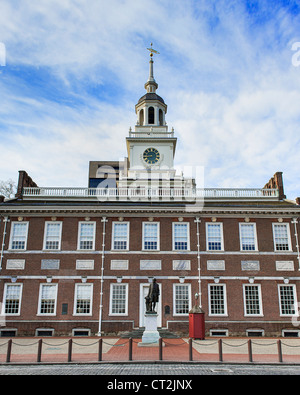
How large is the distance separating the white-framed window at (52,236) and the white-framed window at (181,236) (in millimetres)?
8390

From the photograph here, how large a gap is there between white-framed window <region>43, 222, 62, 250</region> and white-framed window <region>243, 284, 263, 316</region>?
13662 mm

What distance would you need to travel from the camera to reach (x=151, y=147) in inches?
1596

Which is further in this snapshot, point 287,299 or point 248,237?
point 248,237

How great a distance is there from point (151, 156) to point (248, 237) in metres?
16.9

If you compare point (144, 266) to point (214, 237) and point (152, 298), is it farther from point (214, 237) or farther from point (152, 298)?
point (214, 237)

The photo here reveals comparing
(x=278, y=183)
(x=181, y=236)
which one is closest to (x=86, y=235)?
(x=181, y=236)

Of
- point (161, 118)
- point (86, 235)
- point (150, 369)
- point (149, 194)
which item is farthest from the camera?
point (161, 118)

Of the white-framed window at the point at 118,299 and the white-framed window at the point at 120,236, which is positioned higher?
the white-framed window at the point at 120,236

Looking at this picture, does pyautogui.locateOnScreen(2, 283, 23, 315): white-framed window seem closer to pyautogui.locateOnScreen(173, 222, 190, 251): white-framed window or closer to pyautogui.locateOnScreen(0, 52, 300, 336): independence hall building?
pyautogui.locateOnScreen(0, 52, 300, 336): independence hall building

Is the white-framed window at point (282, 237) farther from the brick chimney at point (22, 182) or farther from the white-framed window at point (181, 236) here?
the brick chimney at point (22, 182)

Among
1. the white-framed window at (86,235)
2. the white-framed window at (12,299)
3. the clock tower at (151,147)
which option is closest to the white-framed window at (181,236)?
the white-framed window at (86,235)

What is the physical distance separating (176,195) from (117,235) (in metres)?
6.28

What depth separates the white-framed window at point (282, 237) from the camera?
87.2ft
